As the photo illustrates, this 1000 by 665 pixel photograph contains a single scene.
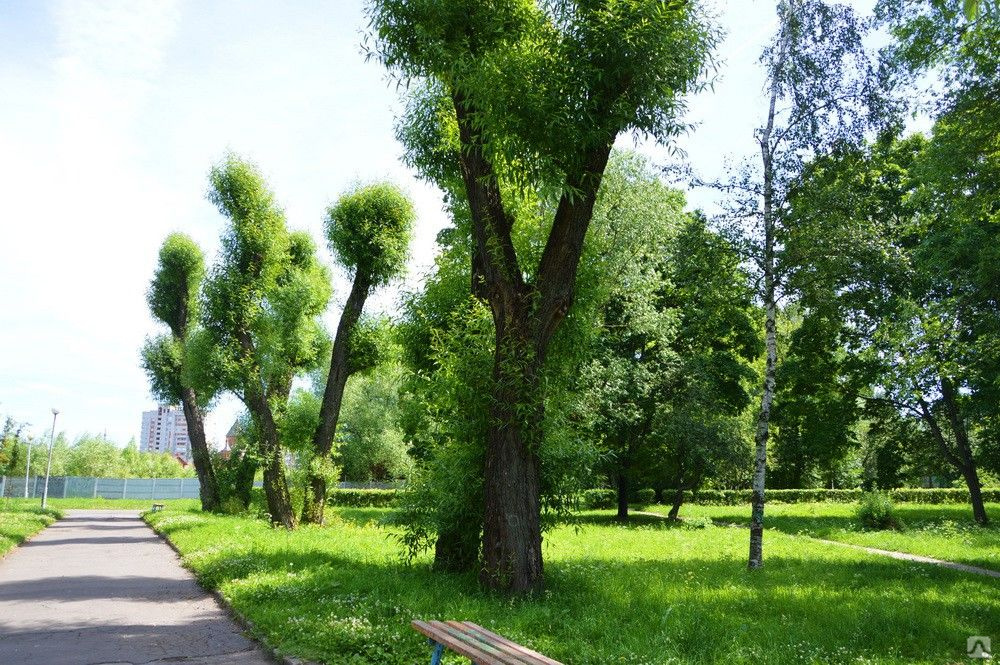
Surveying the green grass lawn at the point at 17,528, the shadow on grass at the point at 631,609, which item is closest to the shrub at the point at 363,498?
the green grass lawn at the point at 17,528

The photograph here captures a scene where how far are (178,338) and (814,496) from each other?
36391mm

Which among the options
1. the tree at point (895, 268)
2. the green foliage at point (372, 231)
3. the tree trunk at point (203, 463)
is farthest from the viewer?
the tree trunk at point (203, 463)

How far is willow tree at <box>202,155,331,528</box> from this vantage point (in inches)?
910

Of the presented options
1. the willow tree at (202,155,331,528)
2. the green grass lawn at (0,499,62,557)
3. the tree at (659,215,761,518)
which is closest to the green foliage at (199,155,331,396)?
the willow tree at (202,155,331,528)

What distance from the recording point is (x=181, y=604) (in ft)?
34.8

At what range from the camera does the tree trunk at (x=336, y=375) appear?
22.5m

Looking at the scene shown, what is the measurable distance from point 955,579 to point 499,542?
8.38 metres

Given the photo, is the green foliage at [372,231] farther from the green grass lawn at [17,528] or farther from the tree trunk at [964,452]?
the tree trunk at [964,452]

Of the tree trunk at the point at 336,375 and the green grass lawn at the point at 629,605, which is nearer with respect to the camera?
the green grass lawn at the point at 629,605

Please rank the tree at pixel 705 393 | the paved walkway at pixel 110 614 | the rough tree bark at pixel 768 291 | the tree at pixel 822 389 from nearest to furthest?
the paved walkway at pixel 110 614
the rough tree bark at pixel 768 291
the tree at pixel 705 393
the tree at pixel 822 389

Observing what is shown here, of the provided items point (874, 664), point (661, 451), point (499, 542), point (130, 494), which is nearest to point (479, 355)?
point (499, 542)

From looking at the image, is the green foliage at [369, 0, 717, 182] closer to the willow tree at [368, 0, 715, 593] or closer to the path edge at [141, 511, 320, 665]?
the willow tree at [368, 0, 715, 593]

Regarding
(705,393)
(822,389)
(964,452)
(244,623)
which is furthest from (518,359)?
(964,452)

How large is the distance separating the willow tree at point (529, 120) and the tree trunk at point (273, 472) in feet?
43.7
